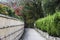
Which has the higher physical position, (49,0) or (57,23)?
(49,0)

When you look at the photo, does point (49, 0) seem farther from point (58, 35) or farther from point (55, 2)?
point (58, 35)

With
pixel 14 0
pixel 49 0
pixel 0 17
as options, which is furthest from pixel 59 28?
pixel 14 0

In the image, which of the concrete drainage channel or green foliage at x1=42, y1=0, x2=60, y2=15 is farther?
green foliage at x1=42, y1=0, x2=60, y2=15

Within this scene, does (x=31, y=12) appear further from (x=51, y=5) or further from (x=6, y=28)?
(x=6, y=28)

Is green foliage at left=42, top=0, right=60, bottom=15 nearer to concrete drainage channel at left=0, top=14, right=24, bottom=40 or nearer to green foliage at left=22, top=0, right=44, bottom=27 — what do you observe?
concrete drainage channel at left=0, top=14, right=24, bottom=40

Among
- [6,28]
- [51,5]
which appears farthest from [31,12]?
[6,28]

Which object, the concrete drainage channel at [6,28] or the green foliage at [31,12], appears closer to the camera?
the concrete drainage channel at [6,28]

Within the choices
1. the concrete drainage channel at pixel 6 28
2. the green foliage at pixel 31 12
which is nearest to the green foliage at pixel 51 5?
the concrete drainage channel at pixel 6 28

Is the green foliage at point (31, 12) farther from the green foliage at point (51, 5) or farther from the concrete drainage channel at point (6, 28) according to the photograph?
the concrete drainage channel at point (6, 28)

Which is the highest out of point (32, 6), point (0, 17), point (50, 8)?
point (32, 6)

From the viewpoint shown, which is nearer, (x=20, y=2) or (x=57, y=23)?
(x=57, y=23)

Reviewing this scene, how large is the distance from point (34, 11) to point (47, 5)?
26328mm

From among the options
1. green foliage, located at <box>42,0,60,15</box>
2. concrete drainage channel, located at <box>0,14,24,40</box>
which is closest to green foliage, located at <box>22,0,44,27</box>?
green foliage, located at <box>42,0,60,15</box>

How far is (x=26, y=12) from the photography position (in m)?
46.3
